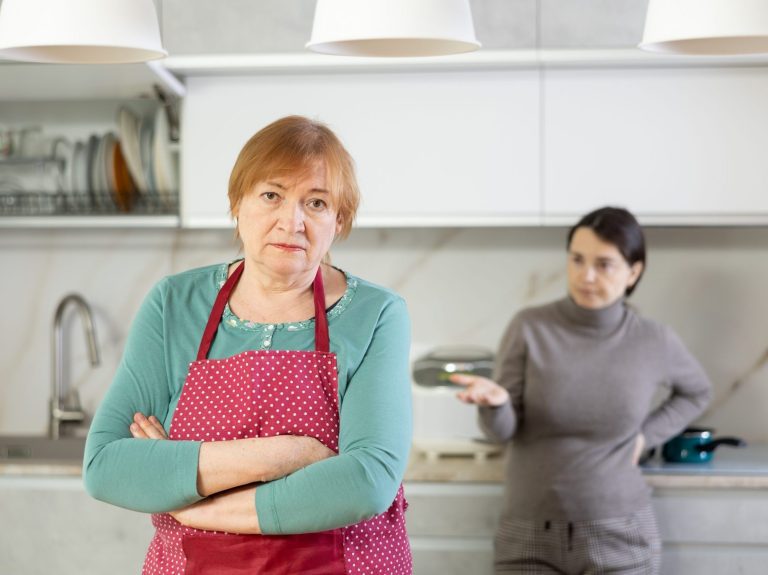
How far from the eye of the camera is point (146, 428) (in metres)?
1.45

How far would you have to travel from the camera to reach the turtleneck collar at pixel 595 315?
256cm

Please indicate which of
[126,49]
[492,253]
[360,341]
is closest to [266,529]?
[360,341]

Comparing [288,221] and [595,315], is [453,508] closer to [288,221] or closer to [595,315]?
[595,315]

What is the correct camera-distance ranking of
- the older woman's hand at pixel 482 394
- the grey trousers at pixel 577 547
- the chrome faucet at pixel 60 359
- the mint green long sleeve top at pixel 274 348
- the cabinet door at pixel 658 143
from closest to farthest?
the mint green long sleeve top at pixel 274 348 → the older woman's hand at pixel 482 394 → the grey trousers at pixel 577 547 → the cabinet door at pixel 658 143 → the chrome faucet at pixel 60 359

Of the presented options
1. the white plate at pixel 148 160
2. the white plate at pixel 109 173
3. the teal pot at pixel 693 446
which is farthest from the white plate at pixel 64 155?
the teal pot at pixel 693 446

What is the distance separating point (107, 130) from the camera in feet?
10.7

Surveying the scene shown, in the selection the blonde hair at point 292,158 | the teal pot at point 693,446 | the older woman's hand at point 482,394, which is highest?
the blonde hair at point 292,158

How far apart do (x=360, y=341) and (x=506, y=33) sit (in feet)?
5.06

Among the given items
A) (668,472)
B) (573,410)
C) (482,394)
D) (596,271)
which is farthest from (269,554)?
(668,472)

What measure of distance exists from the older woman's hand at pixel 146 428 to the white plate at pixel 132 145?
67.4 inches

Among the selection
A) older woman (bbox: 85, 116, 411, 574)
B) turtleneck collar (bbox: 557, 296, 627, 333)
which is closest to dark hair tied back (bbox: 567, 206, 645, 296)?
turtleneck collar (bbox: 557, 296, 627, 333)

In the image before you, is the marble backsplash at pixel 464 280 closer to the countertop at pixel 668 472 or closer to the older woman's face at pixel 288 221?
the countertop at pixel 668 472

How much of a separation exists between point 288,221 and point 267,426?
27cm

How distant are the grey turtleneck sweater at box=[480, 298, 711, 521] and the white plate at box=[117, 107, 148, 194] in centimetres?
118
